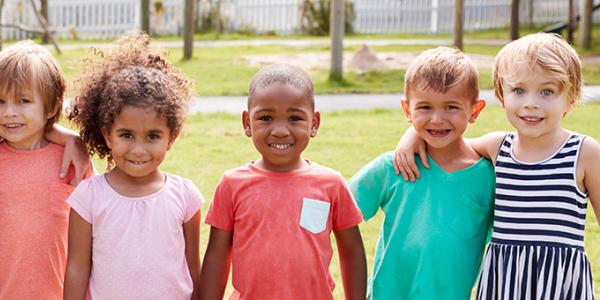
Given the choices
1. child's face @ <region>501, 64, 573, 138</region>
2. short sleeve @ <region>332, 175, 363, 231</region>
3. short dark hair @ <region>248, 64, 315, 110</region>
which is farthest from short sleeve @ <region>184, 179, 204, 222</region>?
child's face @ <region>501, 64, 573, 138</region>

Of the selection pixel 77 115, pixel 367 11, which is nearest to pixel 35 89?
pixel 77 115

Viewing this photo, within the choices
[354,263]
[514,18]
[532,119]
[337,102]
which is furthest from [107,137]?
[514,18]

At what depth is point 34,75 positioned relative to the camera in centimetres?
328

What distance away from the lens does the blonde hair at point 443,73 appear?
3.21 meters

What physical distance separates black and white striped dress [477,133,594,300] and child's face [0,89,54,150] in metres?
1.73

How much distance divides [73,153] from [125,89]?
37cm

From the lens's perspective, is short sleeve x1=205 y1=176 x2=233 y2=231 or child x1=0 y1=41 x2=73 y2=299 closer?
short sleeve x1=205 y1=176 x2=233 y2=231

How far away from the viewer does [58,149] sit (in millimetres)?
3350

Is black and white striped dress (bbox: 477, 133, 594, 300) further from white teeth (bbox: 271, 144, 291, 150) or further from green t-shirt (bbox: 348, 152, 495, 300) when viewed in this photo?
white teeth (bbox: 271, 144, 291, 150)

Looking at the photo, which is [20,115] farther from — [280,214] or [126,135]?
[280,214]

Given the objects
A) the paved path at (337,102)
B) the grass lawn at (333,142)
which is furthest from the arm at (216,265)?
the paved path at (337,102)

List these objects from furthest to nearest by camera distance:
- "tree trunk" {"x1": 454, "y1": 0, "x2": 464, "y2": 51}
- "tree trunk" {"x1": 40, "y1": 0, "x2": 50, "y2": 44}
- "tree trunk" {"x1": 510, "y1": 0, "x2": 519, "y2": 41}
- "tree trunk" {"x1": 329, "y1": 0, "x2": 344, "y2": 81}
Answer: "tree trunk" {"x1": 40, "y1": 0, "x2": 50, "y2": 44}, "tree trunk" {"x1": 510, "y1": 0, "x2": 519, "y2": 41}, "tree trunk" {"x1": 454, "y1": 0, "x2": 464, "y2": 51}, "tree trunk" {"x1": 329, "y1": 0, "x2": 344, "y2": 81}

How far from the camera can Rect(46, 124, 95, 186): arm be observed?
3.28 metres

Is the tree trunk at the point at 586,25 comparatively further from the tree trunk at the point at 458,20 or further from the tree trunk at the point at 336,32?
the tree trunk at the point at 336,32
